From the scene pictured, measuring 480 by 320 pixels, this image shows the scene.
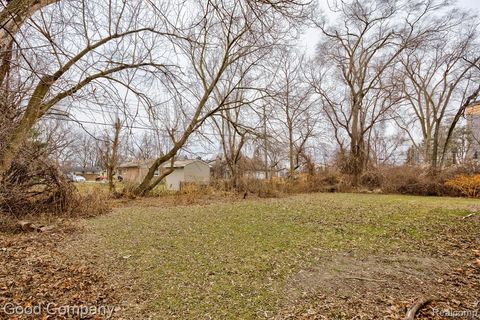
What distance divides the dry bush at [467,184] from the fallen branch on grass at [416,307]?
10215 millimetres

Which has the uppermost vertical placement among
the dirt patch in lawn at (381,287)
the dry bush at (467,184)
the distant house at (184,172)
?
the distant house at (184,172)

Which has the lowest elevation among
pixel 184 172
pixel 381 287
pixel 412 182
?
pixel 381 287

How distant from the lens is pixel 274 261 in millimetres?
3223

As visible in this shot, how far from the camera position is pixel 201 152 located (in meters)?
11.0

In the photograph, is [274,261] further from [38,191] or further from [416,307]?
[38,191]

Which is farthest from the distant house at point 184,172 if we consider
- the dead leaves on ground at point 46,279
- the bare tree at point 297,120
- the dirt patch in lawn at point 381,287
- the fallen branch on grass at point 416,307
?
the fallen branch on grass at point 416,307

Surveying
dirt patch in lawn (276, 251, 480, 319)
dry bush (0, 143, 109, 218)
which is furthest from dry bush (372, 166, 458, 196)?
dry bush (0, 143, 109, 218)

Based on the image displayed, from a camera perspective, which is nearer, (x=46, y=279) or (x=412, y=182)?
(x=46, y=279)

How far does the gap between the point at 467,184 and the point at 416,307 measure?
414 inches

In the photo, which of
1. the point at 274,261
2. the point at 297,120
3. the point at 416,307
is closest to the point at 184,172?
the point at 297,120

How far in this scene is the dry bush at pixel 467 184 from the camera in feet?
31.7

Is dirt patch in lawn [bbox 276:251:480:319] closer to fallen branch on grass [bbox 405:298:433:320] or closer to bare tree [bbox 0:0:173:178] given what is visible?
fallen branch on grass [bbox 405:298:433:320]

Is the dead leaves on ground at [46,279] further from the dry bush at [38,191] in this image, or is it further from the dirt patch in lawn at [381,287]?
the dry bush at [38,191]

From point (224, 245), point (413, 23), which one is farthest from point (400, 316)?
point (413, 23)
